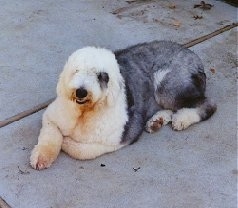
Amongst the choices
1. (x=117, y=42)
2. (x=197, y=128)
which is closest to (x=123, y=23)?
(x=117, y=42)

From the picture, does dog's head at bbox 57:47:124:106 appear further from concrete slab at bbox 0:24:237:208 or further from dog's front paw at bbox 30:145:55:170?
concrete slab at bbox 0:24:237:208

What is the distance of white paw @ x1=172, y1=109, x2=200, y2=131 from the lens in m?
4.52

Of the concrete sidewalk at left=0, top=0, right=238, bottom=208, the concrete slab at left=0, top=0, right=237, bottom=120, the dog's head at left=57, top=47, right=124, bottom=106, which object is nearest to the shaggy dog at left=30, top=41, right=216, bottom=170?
the dog's head at left=57, top=47, right=124, bottom=106

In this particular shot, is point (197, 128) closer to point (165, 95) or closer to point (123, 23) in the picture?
point (165, 95)

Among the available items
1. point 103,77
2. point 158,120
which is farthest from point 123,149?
point 103,77

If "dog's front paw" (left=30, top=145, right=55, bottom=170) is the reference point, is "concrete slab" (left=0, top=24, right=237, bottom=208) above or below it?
below

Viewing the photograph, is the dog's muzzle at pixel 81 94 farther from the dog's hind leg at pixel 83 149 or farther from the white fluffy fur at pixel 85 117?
the dog's hind leg at pixel 83 149

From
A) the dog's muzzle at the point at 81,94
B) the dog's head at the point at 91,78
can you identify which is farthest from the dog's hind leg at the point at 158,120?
the dog's muzzle at the point at 81,94

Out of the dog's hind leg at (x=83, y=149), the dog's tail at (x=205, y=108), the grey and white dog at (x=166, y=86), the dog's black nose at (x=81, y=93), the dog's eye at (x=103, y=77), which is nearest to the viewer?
the dog's black nose at (x=81, y=93)

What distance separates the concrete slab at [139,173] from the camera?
3787 millimetres

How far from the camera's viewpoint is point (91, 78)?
12.1 ft

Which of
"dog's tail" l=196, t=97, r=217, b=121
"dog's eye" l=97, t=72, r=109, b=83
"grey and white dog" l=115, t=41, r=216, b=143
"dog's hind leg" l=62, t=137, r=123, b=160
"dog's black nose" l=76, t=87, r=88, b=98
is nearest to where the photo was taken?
"dog's black nose" l=76, t=87, r=88, b=98

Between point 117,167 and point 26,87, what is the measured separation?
1429 millimetres

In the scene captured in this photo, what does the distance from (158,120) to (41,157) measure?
43.2 inches
